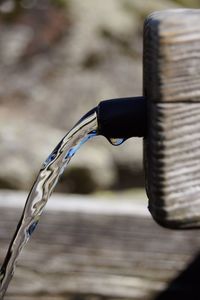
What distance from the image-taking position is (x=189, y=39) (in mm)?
756

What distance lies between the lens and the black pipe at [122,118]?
0.83 metres

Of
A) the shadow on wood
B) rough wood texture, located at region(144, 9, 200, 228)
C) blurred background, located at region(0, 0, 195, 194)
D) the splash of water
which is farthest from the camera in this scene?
blurred background, located at region(0, 0, 195, 194)

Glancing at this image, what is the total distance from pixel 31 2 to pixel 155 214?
382 centimetres

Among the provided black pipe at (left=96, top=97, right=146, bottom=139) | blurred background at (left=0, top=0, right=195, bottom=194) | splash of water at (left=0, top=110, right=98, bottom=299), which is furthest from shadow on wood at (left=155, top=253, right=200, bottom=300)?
blurred background at (left=0, top=0, right=195, bottom=194)

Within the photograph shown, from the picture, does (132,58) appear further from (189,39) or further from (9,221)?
(189,39)

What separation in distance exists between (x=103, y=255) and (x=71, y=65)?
2816mm

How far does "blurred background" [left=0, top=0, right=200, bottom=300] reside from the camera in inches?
58.2

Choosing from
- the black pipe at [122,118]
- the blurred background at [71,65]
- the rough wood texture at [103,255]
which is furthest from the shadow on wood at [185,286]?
the blurred background at [71,65]

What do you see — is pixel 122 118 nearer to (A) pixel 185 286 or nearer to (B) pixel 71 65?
(A) pixel 185 286

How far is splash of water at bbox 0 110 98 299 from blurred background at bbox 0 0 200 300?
17.7 inches

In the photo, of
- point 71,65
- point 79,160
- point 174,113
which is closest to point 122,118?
point 174,113

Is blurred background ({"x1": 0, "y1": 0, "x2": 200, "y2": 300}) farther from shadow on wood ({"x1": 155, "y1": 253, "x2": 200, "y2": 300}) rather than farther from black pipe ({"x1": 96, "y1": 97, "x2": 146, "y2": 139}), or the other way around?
black pipe ({"x1": 96, "y1": 97, "x2": 146, "y2": 139})

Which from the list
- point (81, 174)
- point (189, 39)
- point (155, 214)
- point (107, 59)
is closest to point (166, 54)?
point (189, 39)

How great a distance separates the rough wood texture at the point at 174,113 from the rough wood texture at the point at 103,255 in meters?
0.68
